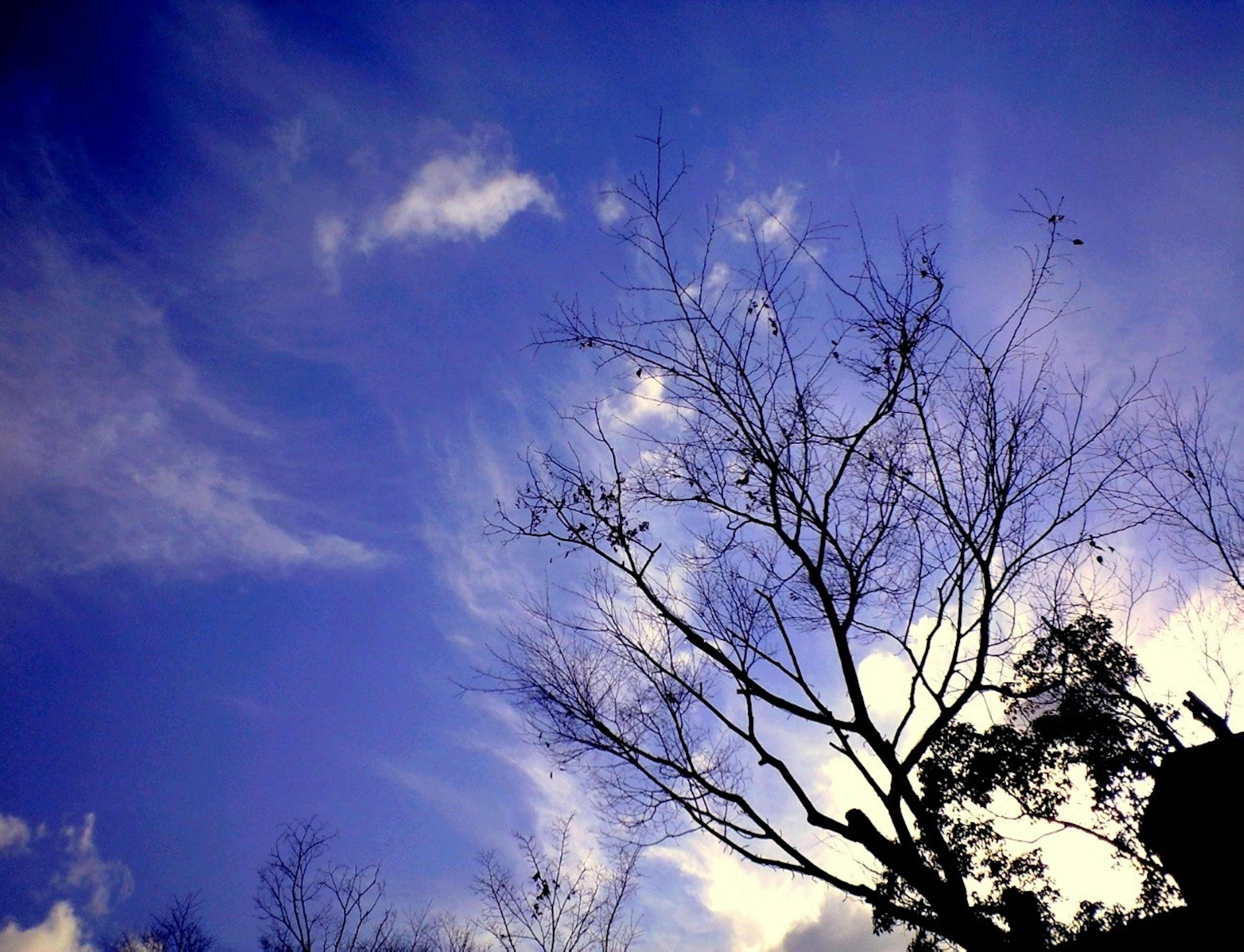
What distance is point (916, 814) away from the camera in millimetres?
7754

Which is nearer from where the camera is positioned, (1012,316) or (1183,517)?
(1012,316)

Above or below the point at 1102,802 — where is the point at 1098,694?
above

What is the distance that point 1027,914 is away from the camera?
7.25 m

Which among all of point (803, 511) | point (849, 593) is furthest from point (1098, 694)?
point (803, 511)

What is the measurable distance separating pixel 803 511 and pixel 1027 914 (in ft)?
17.9

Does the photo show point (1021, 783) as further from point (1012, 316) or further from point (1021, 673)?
point (1012, 316)

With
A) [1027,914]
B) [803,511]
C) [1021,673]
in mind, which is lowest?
[1027,914]

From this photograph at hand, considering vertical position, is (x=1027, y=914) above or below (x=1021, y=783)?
below

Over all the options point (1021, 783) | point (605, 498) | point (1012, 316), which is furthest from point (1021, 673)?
point (605, 498)

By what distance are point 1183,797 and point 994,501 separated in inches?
325

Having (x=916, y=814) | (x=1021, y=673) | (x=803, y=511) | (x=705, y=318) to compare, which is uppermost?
(x=705, y=318)

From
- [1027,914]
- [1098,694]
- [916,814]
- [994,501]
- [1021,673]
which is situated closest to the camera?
[1027,914]

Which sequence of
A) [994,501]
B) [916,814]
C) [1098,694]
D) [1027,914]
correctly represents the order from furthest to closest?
[1098,694] → [994,501] → [916,814] → [1027,914]

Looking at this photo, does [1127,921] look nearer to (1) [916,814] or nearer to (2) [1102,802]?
(2) [1102,802]
